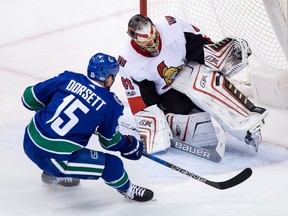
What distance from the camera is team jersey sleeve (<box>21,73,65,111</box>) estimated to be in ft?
10.6

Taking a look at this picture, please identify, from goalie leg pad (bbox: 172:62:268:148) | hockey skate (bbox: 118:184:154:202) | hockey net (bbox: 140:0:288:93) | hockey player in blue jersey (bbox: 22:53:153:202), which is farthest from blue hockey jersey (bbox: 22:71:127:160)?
hockey net (bbox: 140:0:288:93)

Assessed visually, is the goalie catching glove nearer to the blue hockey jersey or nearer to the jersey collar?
the jersey collar

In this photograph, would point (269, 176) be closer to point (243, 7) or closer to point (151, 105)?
point (151, 105)

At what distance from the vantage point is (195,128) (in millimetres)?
3863

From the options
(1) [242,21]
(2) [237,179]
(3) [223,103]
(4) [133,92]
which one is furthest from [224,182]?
(1) [242,21]

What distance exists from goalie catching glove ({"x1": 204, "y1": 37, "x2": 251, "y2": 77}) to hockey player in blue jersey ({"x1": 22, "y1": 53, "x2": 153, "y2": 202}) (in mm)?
735

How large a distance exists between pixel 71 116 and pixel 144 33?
711mm

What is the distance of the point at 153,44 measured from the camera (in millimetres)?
3750

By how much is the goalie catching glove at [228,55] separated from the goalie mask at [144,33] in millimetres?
256

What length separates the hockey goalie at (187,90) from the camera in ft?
12.6

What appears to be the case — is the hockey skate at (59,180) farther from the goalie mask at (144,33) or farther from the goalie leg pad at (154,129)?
the goalie mask at (144,33)

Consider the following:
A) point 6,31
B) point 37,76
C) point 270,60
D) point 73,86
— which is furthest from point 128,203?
point 6,31

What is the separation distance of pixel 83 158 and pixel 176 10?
4.75 feet

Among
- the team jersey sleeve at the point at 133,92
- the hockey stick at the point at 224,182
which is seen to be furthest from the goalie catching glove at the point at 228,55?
the hockey stick at the point at 224,182
